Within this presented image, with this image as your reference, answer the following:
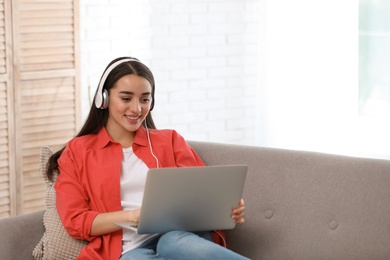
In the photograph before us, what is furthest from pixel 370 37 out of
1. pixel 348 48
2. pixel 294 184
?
pixel 294 184

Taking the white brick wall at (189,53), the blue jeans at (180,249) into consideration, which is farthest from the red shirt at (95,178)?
the white brick wall at (189,53)

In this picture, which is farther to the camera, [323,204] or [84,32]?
[84,32]

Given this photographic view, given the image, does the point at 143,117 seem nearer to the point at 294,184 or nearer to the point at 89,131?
the point at 89,131

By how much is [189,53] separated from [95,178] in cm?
231

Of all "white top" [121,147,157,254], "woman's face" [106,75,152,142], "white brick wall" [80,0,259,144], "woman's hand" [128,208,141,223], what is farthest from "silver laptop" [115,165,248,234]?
"white brick wall" [80,0,259,144]

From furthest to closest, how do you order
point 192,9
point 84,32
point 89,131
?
point 192,9 → point 84,32 → point 89,131

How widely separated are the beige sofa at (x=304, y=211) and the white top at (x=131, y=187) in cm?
35

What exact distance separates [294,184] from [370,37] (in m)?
1.96

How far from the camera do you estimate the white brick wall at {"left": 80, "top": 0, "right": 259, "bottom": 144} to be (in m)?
4.75

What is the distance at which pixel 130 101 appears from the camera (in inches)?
119

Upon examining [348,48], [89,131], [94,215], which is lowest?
[94,215]

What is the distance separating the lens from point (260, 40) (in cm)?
529

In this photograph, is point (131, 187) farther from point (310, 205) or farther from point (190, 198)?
point (310, 205)

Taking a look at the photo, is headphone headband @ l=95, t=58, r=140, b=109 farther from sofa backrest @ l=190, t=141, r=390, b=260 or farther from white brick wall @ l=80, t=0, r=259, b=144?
white brick wall @ l=80, t=0, r=259, b=144
